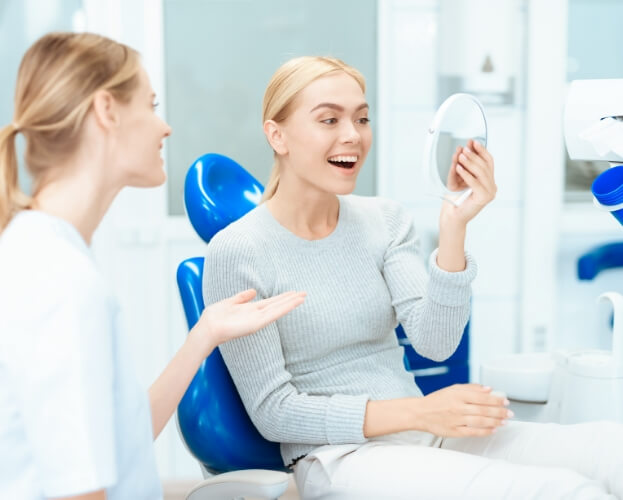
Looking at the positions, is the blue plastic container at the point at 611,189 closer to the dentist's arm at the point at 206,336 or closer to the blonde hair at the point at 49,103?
the dentist's arm at the point at 206,336

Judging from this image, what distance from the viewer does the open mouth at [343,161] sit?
1527mm

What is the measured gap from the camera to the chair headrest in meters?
1.67

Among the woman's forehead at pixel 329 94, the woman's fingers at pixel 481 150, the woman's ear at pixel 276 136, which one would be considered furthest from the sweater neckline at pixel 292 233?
the woman's fingers at pixel 481 150

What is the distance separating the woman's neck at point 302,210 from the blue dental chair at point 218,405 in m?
0.16

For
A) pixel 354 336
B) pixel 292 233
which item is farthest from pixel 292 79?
pixel 354 336

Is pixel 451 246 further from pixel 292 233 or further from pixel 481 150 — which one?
pixel 292 233

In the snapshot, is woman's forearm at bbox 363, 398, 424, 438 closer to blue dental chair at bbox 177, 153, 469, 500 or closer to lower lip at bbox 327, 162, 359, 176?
blue dental chair at bbox 177, 153, 469, 500

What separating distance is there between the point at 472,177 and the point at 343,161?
259 millimetres

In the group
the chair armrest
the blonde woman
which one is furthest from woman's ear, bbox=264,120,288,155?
the chair armrest

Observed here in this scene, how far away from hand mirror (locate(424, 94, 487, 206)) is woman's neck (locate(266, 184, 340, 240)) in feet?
0.87

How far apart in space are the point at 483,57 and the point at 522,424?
53.1 inches

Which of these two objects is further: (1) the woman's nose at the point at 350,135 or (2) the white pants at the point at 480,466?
(1) the woman's nose at the point at 350,135

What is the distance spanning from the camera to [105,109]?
1035 mm

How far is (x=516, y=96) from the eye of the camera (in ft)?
8.43
